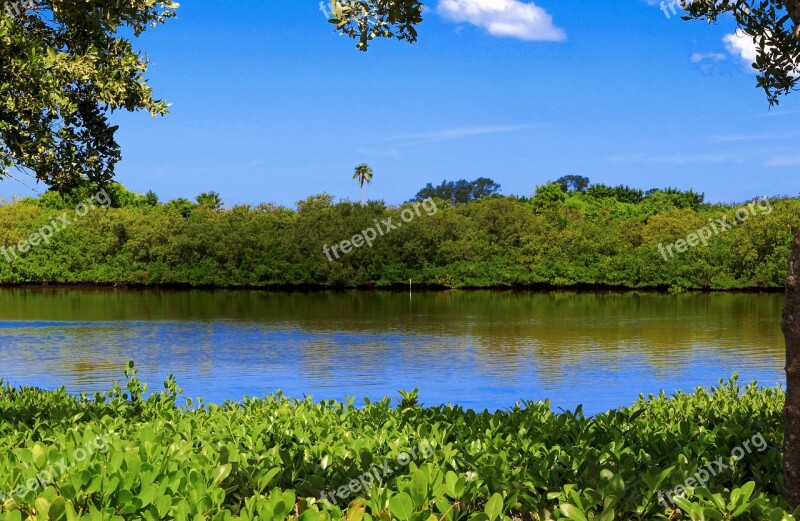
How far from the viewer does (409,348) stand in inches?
1167

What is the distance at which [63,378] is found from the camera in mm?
22656

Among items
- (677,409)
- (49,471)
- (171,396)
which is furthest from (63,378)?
(49,471)

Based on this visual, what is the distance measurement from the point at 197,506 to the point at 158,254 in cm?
7499

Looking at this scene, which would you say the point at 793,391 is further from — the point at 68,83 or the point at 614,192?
the point at 614,192

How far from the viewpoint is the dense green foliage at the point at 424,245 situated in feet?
224

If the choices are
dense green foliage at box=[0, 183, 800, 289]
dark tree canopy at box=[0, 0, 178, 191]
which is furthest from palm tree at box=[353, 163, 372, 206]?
dark tree canopy at box=[0, 0, 178, 191]

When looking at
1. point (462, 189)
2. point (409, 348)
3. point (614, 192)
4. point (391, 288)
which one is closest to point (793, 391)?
point (409, 348)

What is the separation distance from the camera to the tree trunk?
4707mm

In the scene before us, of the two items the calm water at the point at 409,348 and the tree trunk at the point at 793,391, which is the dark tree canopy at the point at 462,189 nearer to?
the calm water at the point at 409,348

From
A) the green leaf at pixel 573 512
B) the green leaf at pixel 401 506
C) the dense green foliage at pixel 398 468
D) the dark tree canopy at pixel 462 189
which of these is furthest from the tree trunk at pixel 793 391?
the dark tree canopy at pixel 462 189

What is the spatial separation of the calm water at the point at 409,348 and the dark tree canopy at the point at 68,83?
23.3ft

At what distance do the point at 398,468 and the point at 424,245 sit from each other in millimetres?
69147

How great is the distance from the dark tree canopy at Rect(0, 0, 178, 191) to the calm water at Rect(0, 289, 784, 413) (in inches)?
279

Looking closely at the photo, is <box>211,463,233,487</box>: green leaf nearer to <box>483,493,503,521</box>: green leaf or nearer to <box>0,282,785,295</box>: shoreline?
<box>483,493,503,521</box>: green leaf
